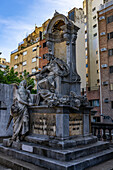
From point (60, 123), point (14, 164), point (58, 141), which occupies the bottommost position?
point (14, 164)

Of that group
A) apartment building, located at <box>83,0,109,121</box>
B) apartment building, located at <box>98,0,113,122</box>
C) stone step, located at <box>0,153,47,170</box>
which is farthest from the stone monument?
apartment building, located at <box>83,0,109,121</box>

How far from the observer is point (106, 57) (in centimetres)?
2691

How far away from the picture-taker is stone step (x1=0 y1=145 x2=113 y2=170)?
4633 millimetres

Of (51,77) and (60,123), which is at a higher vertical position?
(51,77)

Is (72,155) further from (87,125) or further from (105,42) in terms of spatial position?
(105,42)

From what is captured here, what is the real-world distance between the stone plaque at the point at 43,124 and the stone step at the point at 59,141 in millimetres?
186

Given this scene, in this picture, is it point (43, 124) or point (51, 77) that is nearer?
point (43, 124)

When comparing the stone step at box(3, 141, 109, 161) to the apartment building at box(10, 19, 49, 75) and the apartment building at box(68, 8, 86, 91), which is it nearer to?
the apartment building at box(68, 8, 86, 91)

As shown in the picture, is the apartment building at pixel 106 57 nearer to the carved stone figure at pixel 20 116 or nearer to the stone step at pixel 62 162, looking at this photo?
the stone step at pixel 62 162

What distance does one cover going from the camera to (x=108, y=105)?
2577cm

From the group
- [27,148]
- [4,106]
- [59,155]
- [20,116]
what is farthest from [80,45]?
[59,155]

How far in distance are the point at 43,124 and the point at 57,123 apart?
2.47 feet

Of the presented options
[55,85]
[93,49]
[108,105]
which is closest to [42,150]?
[55,85]

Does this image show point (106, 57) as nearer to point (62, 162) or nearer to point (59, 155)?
point (59, 155)
